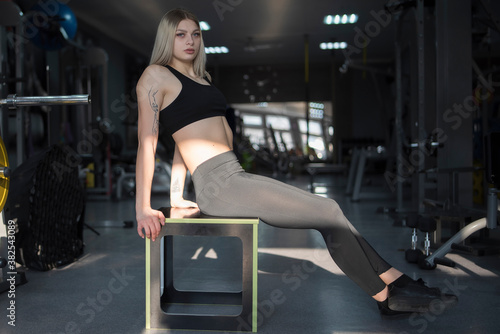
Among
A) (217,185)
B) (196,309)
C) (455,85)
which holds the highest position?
(455,85)

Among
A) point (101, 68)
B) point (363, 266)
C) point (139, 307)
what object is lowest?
point (139, 307)

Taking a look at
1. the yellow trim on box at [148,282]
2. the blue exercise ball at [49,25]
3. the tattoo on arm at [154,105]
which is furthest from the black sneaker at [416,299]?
the blue exercise ball at [49,25]

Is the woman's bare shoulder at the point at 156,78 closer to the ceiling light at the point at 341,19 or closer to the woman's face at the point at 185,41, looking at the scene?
the woman's face at the point at 185,41

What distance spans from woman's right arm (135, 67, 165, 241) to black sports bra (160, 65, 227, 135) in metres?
0.05

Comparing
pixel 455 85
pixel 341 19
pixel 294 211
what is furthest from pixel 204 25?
pixel 294 211

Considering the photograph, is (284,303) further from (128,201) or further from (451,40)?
(128,201)

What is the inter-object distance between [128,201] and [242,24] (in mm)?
4060

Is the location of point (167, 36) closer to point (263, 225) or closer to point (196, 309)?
point (196, 309)

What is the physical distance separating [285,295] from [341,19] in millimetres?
6848

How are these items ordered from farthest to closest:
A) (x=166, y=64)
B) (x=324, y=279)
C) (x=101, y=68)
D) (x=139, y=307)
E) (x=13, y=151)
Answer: (x=101, y=68)
(x=13, y=151)
(x=324, y=279)
(x=139, y=307)
(x=166, y=64)

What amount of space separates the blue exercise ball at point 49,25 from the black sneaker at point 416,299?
420 cm

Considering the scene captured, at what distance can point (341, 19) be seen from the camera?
26.0ft

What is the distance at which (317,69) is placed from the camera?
12.6 metres

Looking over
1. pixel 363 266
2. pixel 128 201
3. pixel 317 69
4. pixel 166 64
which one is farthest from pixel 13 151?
pixel 317 69
